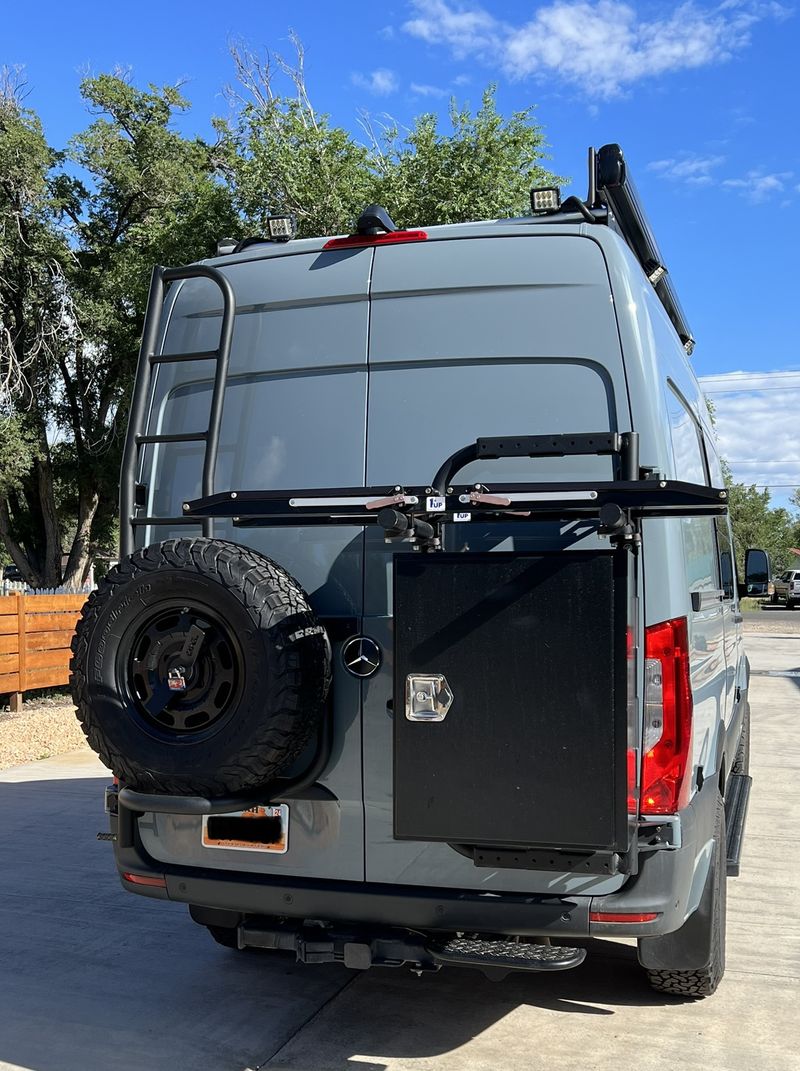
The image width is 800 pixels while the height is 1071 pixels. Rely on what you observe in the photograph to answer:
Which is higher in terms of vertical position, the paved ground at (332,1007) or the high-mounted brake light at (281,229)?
the high-mounted brake light at (281,229)

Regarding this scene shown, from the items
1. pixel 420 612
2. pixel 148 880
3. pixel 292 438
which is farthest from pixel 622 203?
pixel 148 880

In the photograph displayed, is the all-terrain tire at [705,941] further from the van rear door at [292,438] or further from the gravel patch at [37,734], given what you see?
the gravel patch at [37,734]

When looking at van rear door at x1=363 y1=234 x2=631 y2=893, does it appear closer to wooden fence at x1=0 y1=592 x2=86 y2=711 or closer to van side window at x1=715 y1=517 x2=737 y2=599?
van side window at x1=715 y1=517 x2=737 y2=599

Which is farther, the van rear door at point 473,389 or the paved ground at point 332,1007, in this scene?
the paved ground at point 332,1007

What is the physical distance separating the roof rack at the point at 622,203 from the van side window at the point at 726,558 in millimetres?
1350

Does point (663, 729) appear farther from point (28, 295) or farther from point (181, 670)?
point (28, 295)

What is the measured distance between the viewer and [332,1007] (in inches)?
162

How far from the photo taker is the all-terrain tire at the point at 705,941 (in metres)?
3.70

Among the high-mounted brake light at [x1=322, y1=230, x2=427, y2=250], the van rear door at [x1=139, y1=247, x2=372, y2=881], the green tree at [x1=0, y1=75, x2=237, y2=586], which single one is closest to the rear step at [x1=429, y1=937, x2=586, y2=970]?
the van rear door at [x1=139, y1=247, x2=372, y2=881]

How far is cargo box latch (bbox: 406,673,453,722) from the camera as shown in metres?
2.97

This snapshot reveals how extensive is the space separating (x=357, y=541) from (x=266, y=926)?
1.31m

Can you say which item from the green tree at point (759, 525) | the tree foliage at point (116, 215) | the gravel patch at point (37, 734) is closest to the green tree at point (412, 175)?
the tree foliage at point (116, 215)

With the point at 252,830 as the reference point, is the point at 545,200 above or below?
above

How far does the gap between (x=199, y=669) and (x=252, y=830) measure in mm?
617
